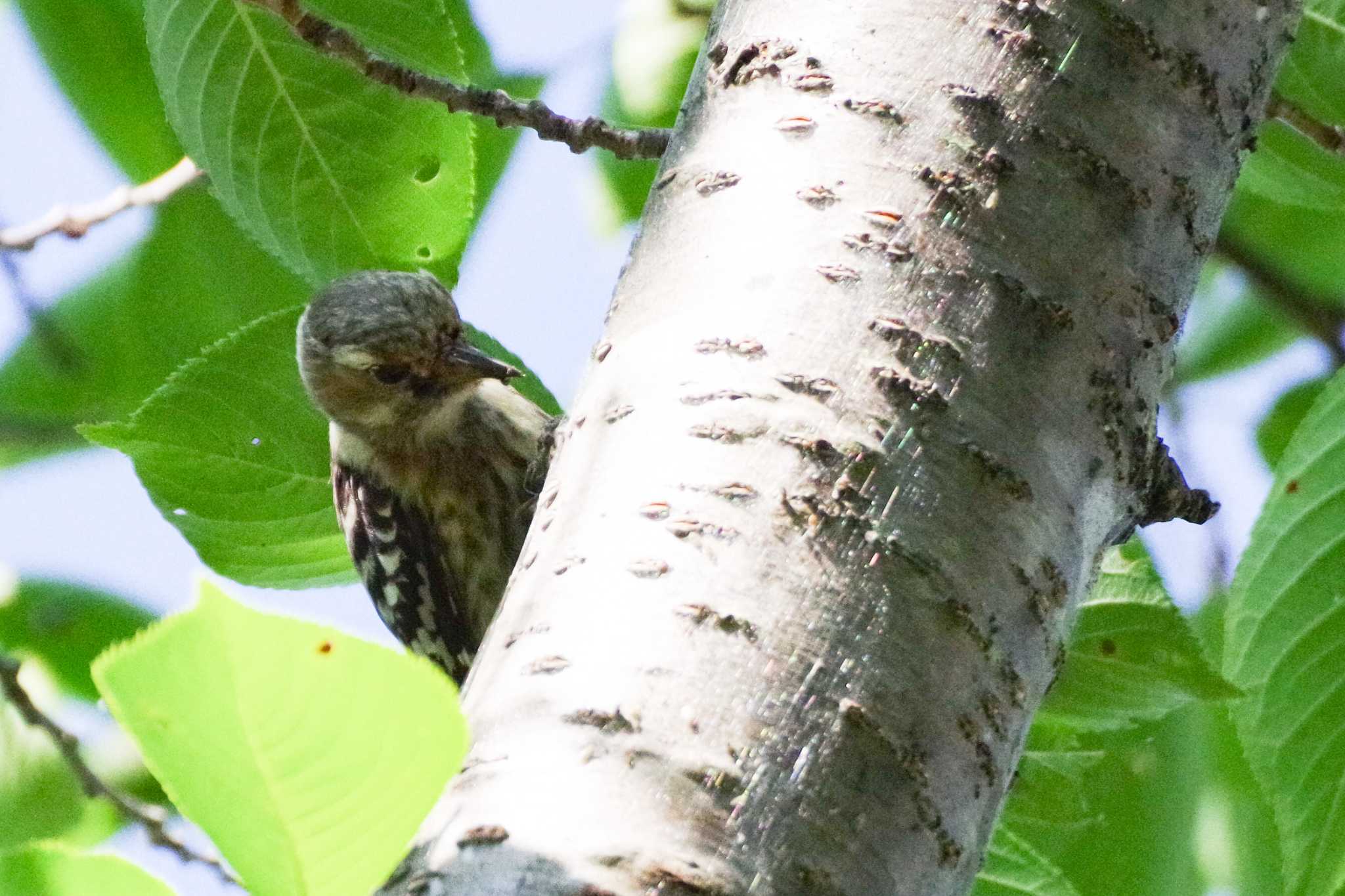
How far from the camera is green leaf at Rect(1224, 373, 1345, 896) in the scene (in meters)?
2.21

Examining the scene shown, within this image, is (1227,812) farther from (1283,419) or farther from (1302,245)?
(1302,245)

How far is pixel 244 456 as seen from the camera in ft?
8.25

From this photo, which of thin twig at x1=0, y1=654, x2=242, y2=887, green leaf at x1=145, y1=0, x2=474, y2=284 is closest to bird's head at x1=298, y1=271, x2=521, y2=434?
thin twig at x1=0, y1=654, x2=242, y2=887

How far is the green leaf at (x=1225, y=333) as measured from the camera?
406cm

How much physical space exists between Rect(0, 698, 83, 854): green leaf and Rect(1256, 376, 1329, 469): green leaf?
2.89 m

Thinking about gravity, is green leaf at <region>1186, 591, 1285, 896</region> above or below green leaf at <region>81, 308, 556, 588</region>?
above

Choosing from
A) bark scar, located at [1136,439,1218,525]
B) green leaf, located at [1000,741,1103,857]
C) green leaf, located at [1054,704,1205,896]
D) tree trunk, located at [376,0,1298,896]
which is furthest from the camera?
green leaf, located at [1054,704,1205,896]

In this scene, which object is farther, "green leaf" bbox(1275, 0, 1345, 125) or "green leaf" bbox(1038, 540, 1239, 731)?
"green leaf" bbox(1275, 0, 1345, 125)

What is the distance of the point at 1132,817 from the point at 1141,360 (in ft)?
4.78

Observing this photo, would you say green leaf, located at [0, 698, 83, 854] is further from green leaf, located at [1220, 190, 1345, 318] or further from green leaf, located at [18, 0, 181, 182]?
green leaf, located at [1220, 190, 1345, 318]

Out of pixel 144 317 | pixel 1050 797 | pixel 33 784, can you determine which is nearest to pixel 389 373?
pixel 144 317

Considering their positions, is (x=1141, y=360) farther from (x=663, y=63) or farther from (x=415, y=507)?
(x=415, y=507)

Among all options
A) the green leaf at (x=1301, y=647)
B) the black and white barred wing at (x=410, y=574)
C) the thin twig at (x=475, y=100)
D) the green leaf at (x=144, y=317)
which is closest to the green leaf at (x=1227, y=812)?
the green leaf at (x=1301, y=647)

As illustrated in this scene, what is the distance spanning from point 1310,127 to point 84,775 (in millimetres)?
2768
